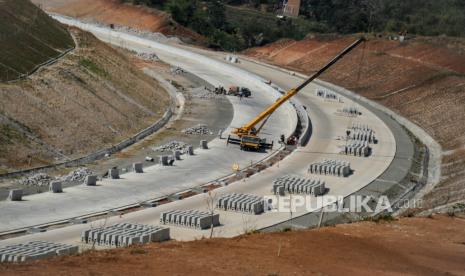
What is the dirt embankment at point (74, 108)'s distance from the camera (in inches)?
1969

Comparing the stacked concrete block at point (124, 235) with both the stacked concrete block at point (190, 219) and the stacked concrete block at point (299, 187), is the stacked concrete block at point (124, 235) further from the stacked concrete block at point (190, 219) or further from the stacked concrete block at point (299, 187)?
the stacked concrete block at point (299, 187)

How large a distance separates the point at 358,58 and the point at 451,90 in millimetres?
23955

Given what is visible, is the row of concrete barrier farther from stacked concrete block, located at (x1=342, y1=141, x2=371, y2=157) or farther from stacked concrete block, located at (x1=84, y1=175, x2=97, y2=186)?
stacked concrete block, located at (x1=342, y1=141, x2=371, y2=157)

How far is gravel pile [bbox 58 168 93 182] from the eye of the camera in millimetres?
46000

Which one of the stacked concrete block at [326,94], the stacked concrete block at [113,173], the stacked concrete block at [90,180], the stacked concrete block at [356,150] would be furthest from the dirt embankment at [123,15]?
the stacked concrete block at [90,180]

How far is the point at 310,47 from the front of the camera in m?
118

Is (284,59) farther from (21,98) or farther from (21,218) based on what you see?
(21,218)

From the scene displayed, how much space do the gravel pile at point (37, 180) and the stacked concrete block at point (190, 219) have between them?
7708 mm

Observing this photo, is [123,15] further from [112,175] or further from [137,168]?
[112,175]

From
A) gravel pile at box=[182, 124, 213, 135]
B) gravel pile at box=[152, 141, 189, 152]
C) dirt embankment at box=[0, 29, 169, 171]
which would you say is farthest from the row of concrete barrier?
gravel pile at box=[182, 124, 213, 135]

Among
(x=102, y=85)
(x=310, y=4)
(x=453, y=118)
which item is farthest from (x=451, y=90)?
(x=310, y=4)

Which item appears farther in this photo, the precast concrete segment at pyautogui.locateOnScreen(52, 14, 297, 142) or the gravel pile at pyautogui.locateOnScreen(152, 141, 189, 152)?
the precast concrete segment at pyautogui.locateOnScreen(52, 14, 297, 142)

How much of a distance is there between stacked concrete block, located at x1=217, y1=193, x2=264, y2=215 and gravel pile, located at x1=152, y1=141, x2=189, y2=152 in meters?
12.7

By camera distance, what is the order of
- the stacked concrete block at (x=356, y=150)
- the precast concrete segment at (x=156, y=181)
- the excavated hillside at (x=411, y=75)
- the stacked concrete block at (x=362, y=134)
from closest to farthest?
the precast concrete segment at (x=156, y=181) → the stacked concrete block at (x=356, y=150) → the stacked concrete block at (x=362, y=134) → the excavated hillside at (x=411, y=75)
